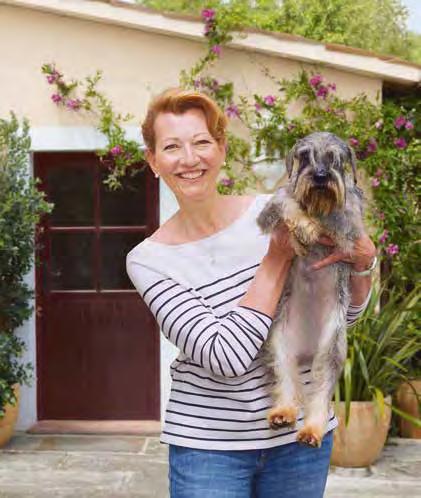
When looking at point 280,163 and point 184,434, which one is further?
point 280,163

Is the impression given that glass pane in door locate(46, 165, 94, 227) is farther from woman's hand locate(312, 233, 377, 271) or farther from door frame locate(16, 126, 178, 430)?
woman's hand locate(312, 233, 377, 271)

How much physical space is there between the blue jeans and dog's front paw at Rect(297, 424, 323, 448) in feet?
0.16

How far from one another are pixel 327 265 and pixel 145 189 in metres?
4.41

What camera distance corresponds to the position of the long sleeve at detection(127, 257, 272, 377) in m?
1.99

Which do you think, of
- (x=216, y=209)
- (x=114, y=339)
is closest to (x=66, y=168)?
(x=114, y=339)

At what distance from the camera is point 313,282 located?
95.3 inches

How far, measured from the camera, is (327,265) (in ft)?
7.59

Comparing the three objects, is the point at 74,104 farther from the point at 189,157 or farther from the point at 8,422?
the point at 189,157

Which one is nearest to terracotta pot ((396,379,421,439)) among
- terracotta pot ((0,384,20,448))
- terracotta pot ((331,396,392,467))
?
terracotta pot ((331,396,392,467))

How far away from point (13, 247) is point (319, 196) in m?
3.99

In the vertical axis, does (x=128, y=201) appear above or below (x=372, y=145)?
below

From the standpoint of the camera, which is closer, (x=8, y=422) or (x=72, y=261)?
(x=8, y=422)

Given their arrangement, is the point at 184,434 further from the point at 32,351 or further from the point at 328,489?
the point at 32,351

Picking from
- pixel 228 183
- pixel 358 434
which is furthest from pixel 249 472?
pixel 228 183
